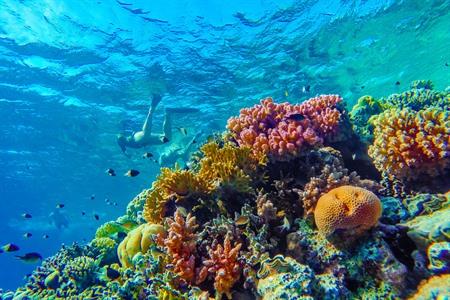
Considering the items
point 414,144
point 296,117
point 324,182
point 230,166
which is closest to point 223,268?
point 230,166

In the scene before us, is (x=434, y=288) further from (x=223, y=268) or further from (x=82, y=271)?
(x=82, y=271)

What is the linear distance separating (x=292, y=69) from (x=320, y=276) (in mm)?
22473

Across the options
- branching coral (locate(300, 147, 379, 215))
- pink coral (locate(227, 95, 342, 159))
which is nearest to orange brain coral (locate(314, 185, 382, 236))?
branching coral (locate(300, 147, 379, 215))

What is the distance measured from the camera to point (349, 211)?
3482 millimetres

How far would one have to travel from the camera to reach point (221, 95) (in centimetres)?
2522

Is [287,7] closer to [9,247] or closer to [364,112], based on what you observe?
[364,112]

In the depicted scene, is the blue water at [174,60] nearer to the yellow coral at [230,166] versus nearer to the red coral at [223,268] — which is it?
the yellow coral at [230,166]

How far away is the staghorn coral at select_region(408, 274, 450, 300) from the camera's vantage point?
2807 millimetres

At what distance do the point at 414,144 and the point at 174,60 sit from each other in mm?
17885

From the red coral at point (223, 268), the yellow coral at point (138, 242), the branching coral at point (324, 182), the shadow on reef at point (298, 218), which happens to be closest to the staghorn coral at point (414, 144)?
the shadow on reef at point (298, 218)

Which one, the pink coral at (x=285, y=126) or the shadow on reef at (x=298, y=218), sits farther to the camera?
the pink coral at (x=285, y=126)

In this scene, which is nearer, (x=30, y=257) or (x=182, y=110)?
(x=30, y=257)

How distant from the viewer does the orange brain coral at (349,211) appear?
344cm

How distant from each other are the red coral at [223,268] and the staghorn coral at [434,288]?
187 centimetres
